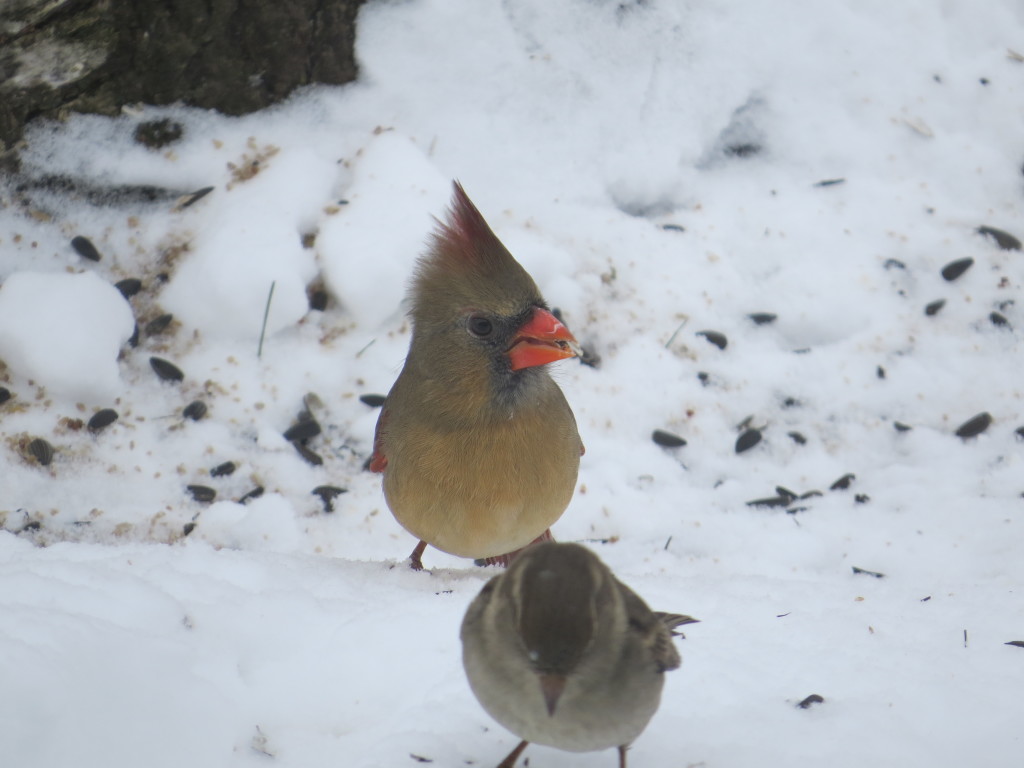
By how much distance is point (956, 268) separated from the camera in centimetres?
377

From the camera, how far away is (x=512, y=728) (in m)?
1.60

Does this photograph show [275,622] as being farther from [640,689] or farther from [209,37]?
[209,37]

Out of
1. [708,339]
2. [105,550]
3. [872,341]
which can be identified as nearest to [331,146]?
[708,339]

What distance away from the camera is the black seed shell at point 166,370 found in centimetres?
316

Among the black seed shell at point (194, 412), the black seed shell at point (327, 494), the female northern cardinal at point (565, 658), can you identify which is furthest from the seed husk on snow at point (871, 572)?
the black seed shell at point (194, 412)

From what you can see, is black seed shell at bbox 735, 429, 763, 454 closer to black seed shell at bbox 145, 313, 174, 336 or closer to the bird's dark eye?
the bird's dark eye

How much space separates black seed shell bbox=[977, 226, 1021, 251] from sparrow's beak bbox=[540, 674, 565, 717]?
3036 mm

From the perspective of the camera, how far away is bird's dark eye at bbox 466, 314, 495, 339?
95.6 inches

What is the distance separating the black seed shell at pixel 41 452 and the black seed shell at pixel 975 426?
8.97ft

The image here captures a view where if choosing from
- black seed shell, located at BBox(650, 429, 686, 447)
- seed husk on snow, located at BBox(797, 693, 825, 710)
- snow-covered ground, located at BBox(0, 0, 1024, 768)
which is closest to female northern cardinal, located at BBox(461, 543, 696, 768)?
snow-covered ground, located at BBox(0, 0, 1024, 768)

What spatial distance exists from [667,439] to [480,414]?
1.02 meters

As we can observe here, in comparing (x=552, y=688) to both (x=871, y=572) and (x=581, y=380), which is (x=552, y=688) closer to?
(x=871, y=572)

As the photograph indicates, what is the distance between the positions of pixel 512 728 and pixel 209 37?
8.44ft

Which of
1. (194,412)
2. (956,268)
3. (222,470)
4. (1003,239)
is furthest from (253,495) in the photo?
(1003,239)
